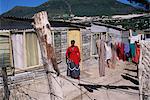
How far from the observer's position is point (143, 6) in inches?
1014

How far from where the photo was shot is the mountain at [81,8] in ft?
69.7

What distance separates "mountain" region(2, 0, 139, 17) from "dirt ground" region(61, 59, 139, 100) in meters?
6.06

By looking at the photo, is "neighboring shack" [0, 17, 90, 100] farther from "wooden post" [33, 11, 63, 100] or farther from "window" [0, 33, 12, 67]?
"wooden post" [33, 11, 63, 100]

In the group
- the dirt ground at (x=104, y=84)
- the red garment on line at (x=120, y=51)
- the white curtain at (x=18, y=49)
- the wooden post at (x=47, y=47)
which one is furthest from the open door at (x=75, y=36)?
the wooden post at (x=47, y=47)

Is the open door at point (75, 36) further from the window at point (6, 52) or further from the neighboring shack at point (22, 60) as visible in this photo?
the window at point (6, 52)

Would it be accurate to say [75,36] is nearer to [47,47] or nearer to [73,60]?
[73,60]

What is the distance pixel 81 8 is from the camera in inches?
947

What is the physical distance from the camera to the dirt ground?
388 inches

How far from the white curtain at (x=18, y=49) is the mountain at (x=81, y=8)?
1025 cm

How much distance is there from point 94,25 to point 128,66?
131 inches

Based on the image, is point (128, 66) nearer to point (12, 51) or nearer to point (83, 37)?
point (83, 37)

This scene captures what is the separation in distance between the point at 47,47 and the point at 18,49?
5597 millimetres

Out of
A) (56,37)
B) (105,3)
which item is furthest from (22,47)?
(105,3)

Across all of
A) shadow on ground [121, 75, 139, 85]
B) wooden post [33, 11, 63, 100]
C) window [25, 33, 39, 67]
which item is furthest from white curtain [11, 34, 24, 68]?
wooden post [33, 11, 63, 100]
